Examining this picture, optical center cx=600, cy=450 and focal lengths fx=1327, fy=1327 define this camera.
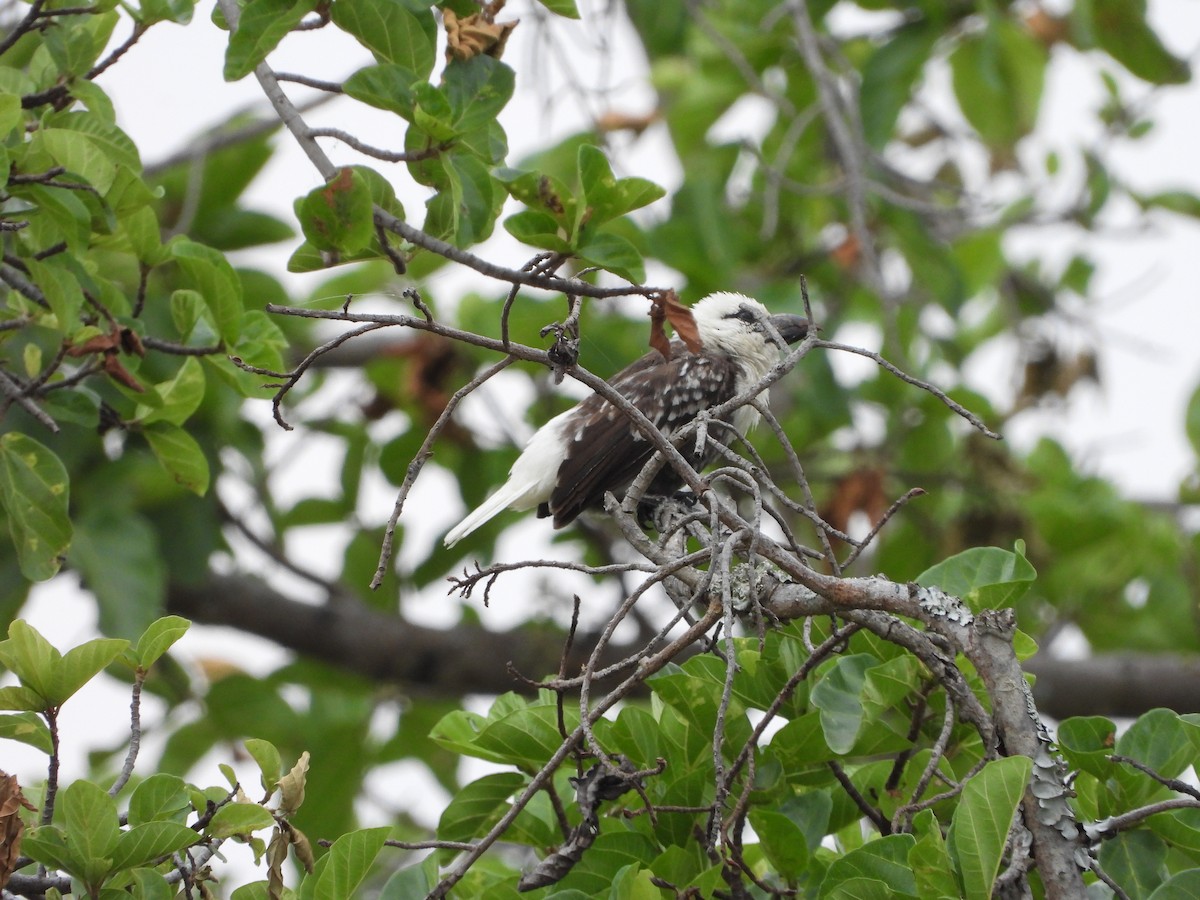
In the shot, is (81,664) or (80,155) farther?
(80,155)

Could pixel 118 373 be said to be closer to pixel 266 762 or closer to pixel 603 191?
pixel 266 762

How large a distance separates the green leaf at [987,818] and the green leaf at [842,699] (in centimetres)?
32

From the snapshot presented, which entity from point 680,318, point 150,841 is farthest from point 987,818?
point 150,841

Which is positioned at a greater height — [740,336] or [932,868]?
[740,336]

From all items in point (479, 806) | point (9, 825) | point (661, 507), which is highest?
point (661, 507)

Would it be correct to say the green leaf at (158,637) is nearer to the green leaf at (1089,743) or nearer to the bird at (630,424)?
the green leaf at (1089,743)

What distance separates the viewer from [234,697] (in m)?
6.09

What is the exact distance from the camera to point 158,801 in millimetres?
2238

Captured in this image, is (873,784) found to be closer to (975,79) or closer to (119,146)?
(119,146)

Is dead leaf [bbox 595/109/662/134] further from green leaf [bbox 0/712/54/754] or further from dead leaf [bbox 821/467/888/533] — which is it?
green leaf [bbox 0/712/54/754]

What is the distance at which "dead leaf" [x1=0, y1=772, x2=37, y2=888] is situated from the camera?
1.95 m

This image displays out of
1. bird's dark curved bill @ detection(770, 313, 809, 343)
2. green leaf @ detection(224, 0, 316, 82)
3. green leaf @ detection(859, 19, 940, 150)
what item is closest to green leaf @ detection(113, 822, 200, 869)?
green leaf @ detection(224, 0, 316, 82)

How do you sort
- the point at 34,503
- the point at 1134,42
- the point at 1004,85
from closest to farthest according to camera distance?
the point at 34,503
the point at 1134,42
the point at 1004,85

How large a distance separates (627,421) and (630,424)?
0.53 feet
